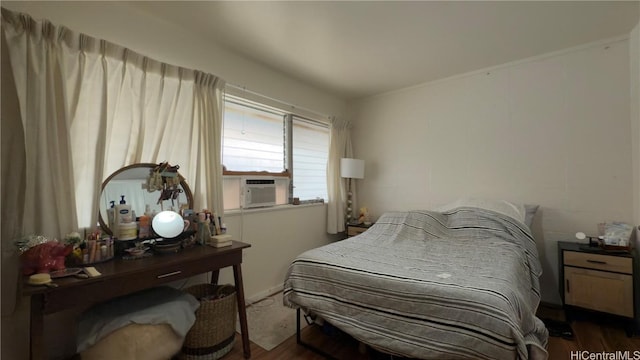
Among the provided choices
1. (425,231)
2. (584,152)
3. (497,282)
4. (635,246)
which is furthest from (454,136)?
(497,282)

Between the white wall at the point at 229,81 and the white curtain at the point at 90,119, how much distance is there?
19 cm

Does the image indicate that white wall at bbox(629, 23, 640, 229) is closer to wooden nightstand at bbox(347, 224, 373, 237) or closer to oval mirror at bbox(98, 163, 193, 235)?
wooden nightstand at bbox(347, 224, 373, 237)

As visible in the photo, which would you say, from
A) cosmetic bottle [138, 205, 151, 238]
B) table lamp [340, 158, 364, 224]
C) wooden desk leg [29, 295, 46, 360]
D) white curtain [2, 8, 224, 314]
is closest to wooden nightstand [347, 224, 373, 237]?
table lamp [340, 158, 364, 224]

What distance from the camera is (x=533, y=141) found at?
2805mm

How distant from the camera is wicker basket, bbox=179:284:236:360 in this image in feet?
5.84

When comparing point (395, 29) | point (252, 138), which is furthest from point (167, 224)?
point (395, 29)

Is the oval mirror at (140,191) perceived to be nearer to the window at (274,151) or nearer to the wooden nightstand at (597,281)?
the window at (274,151)

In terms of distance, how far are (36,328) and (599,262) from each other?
362 cm

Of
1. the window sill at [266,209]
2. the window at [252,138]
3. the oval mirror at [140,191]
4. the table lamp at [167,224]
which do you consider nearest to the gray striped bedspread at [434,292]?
the table lamp at [167,224]

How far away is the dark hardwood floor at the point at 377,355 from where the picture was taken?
6.15ft

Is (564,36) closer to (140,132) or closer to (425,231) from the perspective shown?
(425,231)

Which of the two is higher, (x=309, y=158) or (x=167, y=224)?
(x=309, y=158)

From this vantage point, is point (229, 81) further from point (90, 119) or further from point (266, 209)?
point (266, 209)

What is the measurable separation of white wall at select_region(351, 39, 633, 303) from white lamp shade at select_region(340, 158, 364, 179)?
42cm
